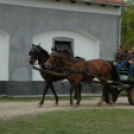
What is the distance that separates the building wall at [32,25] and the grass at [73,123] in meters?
7.13

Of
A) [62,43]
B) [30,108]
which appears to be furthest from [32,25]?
[30,108]

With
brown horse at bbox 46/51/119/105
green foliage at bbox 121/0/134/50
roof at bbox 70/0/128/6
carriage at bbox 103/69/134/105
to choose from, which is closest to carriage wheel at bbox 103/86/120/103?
carriage at bbox 103/69/134/105

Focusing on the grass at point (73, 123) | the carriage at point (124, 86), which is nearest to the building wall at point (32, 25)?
the carriage at point (124, 86)

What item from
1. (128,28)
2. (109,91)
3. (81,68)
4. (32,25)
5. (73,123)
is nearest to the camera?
(73,123)

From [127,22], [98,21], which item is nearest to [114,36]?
[98,21]

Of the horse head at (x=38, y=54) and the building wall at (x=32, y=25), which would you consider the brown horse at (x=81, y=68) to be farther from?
the building wall at (x=32, y=25)

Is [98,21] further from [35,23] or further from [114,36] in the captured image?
[35,23]

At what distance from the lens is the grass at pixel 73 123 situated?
27.9ft

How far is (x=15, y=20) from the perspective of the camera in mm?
17766

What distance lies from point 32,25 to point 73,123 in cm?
946

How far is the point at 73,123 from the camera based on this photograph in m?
9.41

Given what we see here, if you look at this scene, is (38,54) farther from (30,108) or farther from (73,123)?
(73,123)

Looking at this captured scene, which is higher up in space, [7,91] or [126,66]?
[126,66]

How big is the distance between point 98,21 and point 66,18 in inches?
68.1
